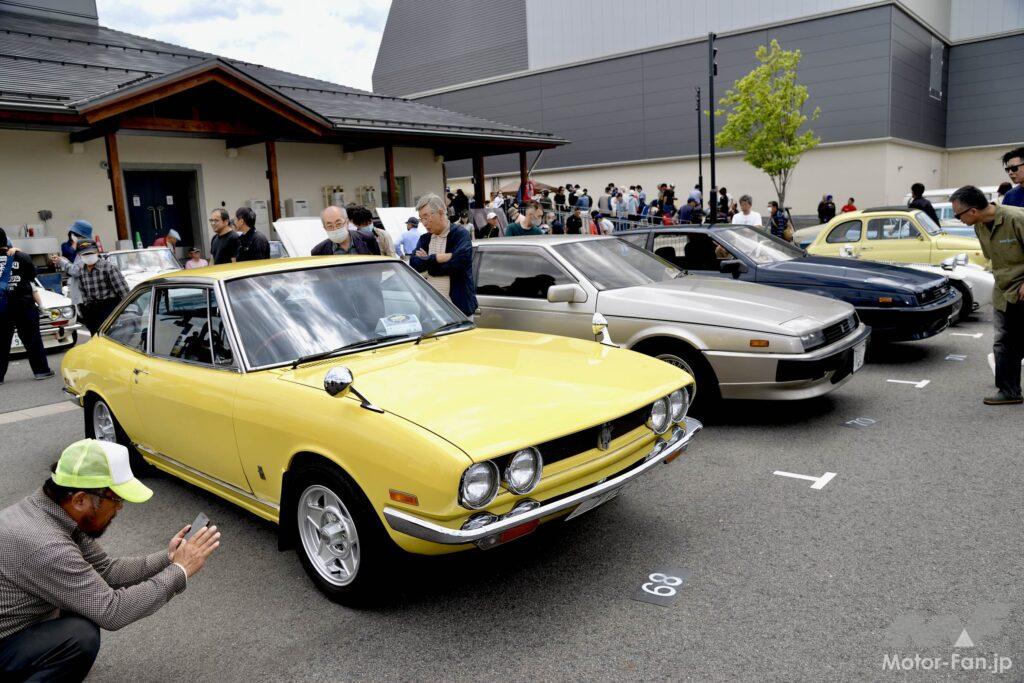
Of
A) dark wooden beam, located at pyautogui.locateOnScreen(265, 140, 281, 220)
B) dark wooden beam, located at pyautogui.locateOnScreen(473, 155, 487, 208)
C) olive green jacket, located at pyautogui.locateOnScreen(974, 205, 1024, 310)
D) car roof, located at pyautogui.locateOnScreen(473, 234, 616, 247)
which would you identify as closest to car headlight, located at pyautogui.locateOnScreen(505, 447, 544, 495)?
car roof, located at pyautogui.locateOnScreen(473, 234, 616, 247)

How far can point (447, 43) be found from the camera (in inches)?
1813

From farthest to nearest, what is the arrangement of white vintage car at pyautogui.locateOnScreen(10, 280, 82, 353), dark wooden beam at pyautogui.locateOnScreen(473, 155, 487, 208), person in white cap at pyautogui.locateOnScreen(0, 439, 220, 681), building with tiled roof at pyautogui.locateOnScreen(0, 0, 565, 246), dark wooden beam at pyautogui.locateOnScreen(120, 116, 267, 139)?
1. dark wooden beam at pyautogui.locateOnScreen(473, 155, 487, 208)
2. dark wooden beam at pyautogui.locateOnScreen(120, 116, 267, 139)
3. building with tiled roof at pyautogui.locateOnScreen(0, 0, 565, 246)
4. white vintage car at pyautogui.locateOnScreen(10, 280, 82, 353)
5. person in white cap at pyautogui.locateOnScreen(0, 439, 220, 681)

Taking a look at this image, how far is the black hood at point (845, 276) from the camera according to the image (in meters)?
7.38

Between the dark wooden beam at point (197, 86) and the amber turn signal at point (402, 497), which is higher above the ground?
the dark wooden beam at point (197, 86)

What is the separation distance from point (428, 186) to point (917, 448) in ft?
60.1

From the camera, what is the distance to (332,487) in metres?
3.14

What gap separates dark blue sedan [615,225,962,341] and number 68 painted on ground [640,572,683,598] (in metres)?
4.70

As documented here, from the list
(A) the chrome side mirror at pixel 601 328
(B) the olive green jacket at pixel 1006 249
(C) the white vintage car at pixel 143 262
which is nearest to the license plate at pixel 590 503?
(A) the chrome side mirror at pixel 601 328

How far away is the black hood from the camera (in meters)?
7.38

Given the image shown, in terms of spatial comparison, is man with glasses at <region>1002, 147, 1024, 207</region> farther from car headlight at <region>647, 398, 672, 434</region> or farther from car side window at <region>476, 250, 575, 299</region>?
car headlight at <region>647, 398, 672, 434</region>

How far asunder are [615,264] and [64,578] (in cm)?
512

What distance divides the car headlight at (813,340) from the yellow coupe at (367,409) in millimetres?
1755

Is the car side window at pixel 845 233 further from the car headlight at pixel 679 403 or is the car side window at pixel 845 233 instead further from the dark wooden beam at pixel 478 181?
the dark wooden beam at pixel 478 181

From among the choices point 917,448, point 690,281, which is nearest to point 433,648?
point 917,448
